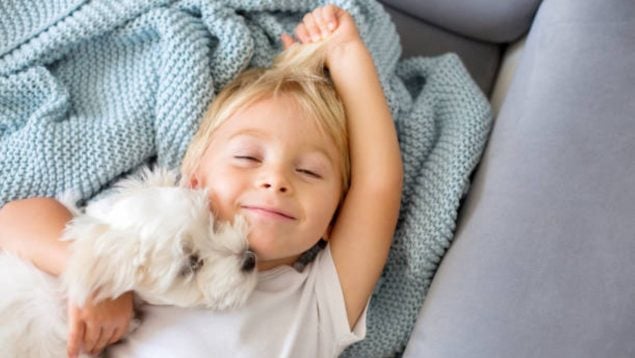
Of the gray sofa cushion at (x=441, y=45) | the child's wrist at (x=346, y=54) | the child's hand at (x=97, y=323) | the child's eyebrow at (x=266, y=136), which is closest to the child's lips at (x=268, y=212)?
the child's eyebrow at (x=266, y=136)

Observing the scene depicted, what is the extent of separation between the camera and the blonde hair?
39.8 inches

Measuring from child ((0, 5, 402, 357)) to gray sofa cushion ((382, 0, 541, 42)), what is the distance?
293 millimetres

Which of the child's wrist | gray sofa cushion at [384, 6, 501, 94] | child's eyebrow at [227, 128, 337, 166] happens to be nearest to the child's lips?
child's eyebrow at [227, 128, 337, 166]

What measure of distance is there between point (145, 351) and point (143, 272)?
0.60 ft

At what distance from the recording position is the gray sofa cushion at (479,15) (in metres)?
1.26

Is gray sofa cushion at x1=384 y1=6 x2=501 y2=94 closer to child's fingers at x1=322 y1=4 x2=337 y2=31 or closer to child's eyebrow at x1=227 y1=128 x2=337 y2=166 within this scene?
child's fingers at x1=322 y1=4 x2=337 y2=31

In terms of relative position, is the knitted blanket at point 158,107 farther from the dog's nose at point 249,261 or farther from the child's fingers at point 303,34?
the dog's nose at point 249,261

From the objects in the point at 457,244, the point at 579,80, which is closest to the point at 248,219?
the point at 457,244

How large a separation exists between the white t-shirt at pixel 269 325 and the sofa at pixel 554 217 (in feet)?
0.49

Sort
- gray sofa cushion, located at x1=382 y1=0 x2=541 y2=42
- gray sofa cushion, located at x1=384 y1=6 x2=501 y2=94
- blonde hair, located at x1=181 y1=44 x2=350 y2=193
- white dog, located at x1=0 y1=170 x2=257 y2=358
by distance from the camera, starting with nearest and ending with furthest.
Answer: white dog, located at x1=0 y1=170 x2=257 y2=358 < blonde hair, located at x1=181 y1=44 x2=350 y2=193 < gray sofa cushion, located at x1=382 y1=0 x2=541 y2=42 < gray sofa cushion, located at x1=384 y1=6 x2=501 y2=94

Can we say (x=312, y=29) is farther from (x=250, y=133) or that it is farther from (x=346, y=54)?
(x=250, y=133)

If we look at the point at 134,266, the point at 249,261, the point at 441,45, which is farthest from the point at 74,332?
the point at 441,45

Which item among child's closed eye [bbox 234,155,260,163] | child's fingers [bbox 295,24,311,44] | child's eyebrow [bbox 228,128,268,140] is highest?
child's fingers [bbox 295,24,311,44]

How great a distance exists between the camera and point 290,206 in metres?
0.92
